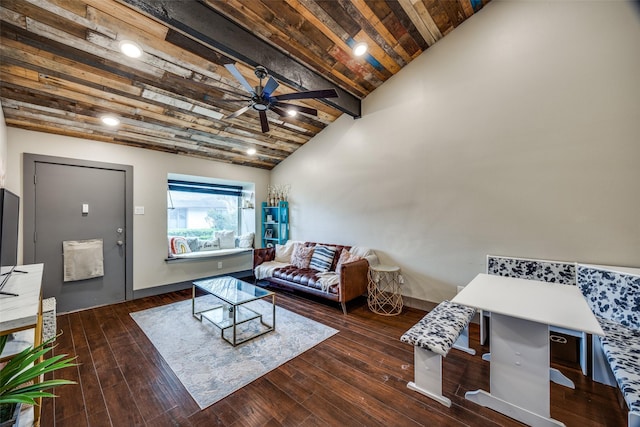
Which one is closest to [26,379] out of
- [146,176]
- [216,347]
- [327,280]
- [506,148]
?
[216,347]

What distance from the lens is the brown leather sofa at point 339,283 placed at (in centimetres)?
339

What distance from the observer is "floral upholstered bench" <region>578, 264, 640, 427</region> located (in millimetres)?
1549

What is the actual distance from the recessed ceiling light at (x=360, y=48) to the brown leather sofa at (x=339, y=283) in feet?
8.57

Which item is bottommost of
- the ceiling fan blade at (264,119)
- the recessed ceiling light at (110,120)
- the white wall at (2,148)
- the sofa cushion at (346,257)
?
the sofa cushion at (346,257)

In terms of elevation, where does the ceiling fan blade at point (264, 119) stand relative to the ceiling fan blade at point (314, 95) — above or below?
below

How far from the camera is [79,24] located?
2080mm

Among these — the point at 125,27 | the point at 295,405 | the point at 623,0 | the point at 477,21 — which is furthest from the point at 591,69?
the point at 125,27

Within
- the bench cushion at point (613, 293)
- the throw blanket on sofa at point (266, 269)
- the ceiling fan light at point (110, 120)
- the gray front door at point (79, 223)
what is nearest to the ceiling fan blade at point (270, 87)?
the ceiling fan light at point (110, 120)

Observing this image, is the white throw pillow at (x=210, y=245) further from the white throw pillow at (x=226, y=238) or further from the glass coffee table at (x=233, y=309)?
the glass coffee table at (x=233, y=309)

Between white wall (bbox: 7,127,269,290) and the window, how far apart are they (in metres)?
0.61

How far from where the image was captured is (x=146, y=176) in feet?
13.6

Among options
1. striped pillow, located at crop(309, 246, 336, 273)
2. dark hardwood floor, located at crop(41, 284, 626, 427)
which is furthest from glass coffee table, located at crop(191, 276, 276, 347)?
striped pillow, located at crop(309, 246, 336, 273)

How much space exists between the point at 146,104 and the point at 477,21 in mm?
4167

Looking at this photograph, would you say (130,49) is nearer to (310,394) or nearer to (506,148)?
(310,394)
